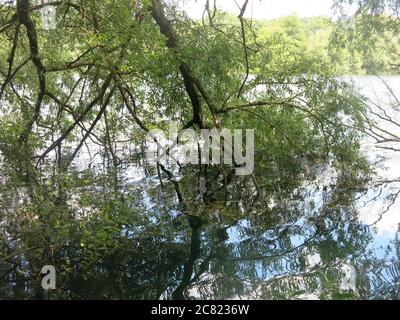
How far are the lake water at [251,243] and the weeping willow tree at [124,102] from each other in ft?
0.22

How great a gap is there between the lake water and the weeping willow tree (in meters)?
0.07

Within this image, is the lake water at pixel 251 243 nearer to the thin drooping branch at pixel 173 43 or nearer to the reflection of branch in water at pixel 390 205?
the reflection of branch in water at pixel 390 205

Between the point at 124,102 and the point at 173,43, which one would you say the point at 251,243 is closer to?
the point at 173,43

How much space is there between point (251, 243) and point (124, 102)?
87.4 inches

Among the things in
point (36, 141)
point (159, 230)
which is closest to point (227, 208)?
point (159, 230)

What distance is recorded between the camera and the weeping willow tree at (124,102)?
3193 mm

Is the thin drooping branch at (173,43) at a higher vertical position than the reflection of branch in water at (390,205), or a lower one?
higher

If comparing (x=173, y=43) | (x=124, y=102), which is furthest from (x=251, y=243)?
(x=124, y=102)

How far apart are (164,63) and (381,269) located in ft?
7.22

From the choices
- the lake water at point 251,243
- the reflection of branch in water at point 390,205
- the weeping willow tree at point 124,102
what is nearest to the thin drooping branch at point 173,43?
the weeping willow tree at point 124,102

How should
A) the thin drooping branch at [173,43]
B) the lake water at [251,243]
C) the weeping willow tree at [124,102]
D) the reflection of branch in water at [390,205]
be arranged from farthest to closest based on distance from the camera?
the reflection of branch in water at [390,205] → the thin drooping branch at [173,43] → the weeping willow tree at [124,102] → the lake water at [251,243]

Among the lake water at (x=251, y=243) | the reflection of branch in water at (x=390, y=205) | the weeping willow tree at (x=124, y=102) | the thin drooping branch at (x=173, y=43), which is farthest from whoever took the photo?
the reflection of branch in water at (x=390, y=205)

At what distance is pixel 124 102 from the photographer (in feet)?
16.4

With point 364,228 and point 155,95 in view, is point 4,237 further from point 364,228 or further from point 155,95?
point 364,228
